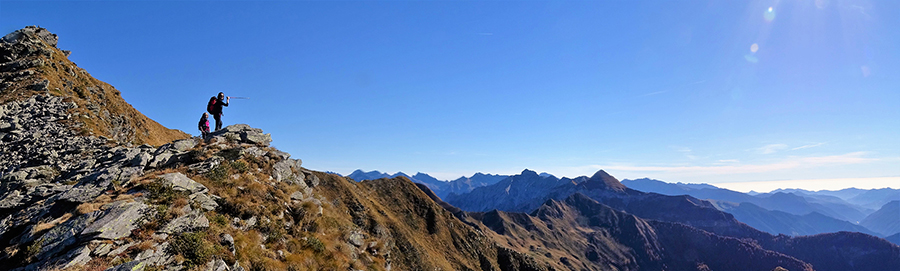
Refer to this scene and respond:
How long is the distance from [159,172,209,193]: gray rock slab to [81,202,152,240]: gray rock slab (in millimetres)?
1938

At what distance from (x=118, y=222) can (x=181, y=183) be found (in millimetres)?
3531

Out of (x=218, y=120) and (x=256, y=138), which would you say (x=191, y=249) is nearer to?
(x=256, y=138)

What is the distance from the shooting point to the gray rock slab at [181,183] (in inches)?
552

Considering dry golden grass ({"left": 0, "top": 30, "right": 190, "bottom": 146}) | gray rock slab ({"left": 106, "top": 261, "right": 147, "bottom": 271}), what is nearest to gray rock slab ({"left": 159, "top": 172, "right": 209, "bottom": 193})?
gray rock slab ({"left": 106, "top": 261, "right": 147, "bottom": 271})

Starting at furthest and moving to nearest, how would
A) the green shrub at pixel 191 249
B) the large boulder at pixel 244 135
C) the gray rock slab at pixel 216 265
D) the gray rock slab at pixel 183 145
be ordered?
1. the large boulder at pixel 244 135
2. the gray rock slab at pixel 183 145
3. the gray rock slab at pixel 216 265
4. the green shrub at pixel 191 249

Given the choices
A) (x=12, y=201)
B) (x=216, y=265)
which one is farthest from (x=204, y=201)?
(x=12, y=201)

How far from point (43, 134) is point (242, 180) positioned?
18.3 metres

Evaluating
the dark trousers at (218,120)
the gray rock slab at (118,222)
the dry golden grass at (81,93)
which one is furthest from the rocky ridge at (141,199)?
the dark trousers at (218,120)

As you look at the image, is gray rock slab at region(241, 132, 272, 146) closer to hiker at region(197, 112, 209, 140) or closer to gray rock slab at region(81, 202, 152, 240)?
hiker at region(197, 112, 209, 140)

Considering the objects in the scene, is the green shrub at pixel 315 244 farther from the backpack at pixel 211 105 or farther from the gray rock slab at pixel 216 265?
the backpack at pixel 211 105

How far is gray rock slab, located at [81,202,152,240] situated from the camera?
33.9 feet

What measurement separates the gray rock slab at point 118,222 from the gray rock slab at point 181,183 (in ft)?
6.36

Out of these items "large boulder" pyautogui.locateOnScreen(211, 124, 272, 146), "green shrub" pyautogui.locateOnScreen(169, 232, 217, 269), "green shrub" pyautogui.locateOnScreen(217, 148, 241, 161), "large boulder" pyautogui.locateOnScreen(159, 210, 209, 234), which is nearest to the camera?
"green shrub" pyautogui.locateOnScreen(169, 232, 217, 269)

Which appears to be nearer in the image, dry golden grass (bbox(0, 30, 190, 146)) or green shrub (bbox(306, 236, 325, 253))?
green shrub (bbox(306, 236, 325, 253))
